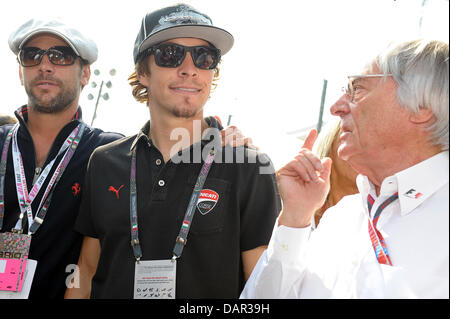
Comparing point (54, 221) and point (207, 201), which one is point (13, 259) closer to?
point (54, 221)

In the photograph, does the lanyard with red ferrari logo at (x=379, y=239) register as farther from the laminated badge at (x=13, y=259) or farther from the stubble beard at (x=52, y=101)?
the stubble beard at (x=52, y=101)

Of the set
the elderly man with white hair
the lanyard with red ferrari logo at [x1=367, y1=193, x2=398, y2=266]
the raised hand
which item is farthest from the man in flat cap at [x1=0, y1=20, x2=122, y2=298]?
the lanyard with red ferrari logo at [x1=367, y1=193, x2=398, y2=266]

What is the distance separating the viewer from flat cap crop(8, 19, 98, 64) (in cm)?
347

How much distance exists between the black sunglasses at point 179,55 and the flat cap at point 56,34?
913 mm

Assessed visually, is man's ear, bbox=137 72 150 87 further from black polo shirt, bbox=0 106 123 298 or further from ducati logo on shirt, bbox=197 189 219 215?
ducati logo on shirt, bbox=197 189 219 215

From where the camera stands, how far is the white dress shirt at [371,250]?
167 cm

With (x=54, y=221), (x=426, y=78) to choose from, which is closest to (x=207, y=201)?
(x=54, y=221)

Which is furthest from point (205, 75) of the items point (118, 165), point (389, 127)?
point (389, 127)

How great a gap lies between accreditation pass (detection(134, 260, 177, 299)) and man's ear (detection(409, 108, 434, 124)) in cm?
143

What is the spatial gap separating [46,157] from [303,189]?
2.13 metres

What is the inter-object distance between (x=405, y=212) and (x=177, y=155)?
1446 millimetres

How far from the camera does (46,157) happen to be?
3.34m

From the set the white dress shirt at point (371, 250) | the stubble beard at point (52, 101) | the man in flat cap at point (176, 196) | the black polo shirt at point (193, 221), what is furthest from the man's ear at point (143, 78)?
the white dress shirt at point (371, 250)
